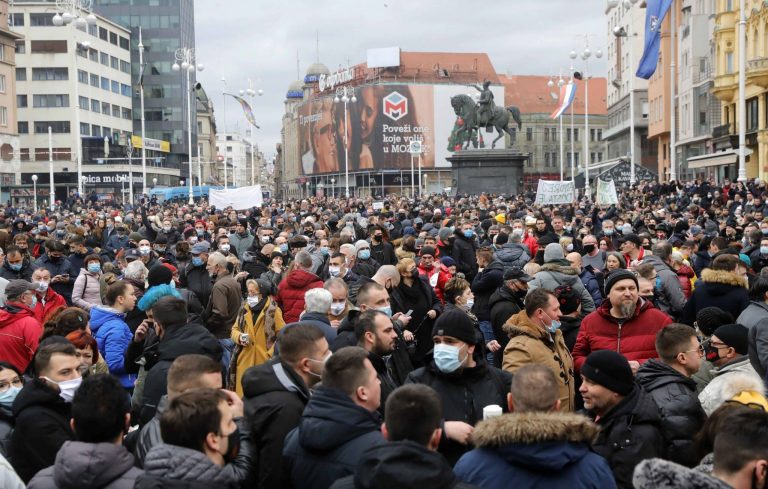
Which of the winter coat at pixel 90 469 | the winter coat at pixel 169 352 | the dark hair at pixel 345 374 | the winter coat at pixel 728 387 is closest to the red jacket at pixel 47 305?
the winter coat at pixel 169 352

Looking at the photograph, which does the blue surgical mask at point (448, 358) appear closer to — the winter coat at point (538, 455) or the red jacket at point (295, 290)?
the winter coat at point (538, 455)

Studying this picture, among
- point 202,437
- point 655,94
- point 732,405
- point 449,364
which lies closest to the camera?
point 202,437

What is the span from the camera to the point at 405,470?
3.52 m

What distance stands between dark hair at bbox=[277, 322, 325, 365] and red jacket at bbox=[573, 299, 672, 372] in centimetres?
248

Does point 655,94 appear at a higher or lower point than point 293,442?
higher

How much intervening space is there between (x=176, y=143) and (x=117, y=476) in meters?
109

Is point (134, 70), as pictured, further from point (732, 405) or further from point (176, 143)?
point (732, 405)

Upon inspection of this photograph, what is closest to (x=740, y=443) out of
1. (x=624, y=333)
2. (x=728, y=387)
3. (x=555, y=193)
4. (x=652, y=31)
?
(x=728, y=387)

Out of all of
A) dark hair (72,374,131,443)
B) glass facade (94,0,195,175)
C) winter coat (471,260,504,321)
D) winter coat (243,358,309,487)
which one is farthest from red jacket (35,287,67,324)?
glass facade (94,0,195,175)

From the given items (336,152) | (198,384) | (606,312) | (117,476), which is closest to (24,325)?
(198,384)

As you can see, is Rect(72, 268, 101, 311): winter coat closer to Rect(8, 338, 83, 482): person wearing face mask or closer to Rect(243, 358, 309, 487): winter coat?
Rect(8, 338, 83, 482): person wearing face mask

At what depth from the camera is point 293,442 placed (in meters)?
4.57

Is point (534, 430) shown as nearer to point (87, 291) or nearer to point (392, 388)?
point (392, 388)

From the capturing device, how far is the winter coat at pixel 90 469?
4.17 metres
